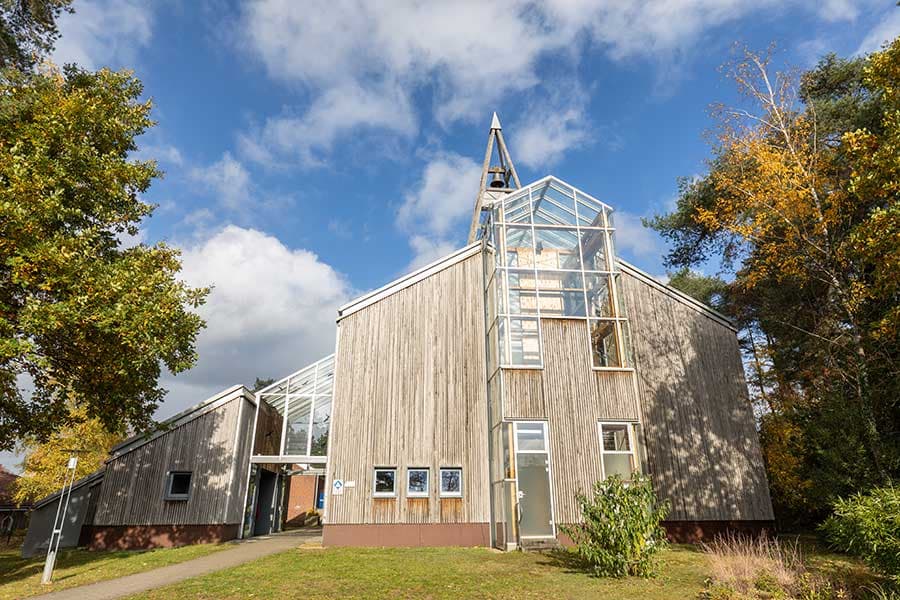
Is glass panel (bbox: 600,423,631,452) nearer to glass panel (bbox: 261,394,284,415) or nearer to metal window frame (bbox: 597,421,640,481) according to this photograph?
metal window frame (bbox: 597,421,640,481)

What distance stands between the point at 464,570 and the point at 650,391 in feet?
33.0

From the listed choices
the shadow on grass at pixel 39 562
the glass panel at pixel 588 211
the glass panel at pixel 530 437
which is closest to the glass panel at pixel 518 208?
the glass panel at pixel 588 211

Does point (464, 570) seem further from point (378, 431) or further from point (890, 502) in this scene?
point (890, 502)

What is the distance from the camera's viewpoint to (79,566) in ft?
44.9

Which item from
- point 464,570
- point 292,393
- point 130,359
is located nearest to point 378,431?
point 292,393

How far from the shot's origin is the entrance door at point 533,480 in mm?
15242

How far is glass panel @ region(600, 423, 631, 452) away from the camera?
16250mm

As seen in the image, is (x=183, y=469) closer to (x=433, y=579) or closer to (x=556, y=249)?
(x=433, y=579)

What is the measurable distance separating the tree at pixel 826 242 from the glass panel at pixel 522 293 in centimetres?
678

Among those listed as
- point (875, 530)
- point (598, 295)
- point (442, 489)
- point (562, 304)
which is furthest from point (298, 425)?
point (875, 530)

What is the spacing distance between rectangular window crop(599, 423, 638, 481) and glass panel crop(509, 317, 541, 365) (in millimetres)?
3042

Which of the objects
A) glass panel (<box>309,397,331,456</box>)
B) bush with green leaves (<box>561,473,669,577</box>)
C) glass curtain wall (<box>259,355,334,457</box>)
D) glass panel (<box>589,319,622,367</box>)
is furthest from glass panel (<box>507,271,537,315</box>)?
glass panel (<box>309,397,331,456</box>)

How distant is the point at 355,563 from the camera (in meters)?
12.5

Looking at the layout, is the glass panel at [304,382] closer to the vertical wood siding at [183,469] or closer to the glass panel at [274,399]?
the glass panel at [274,399]
